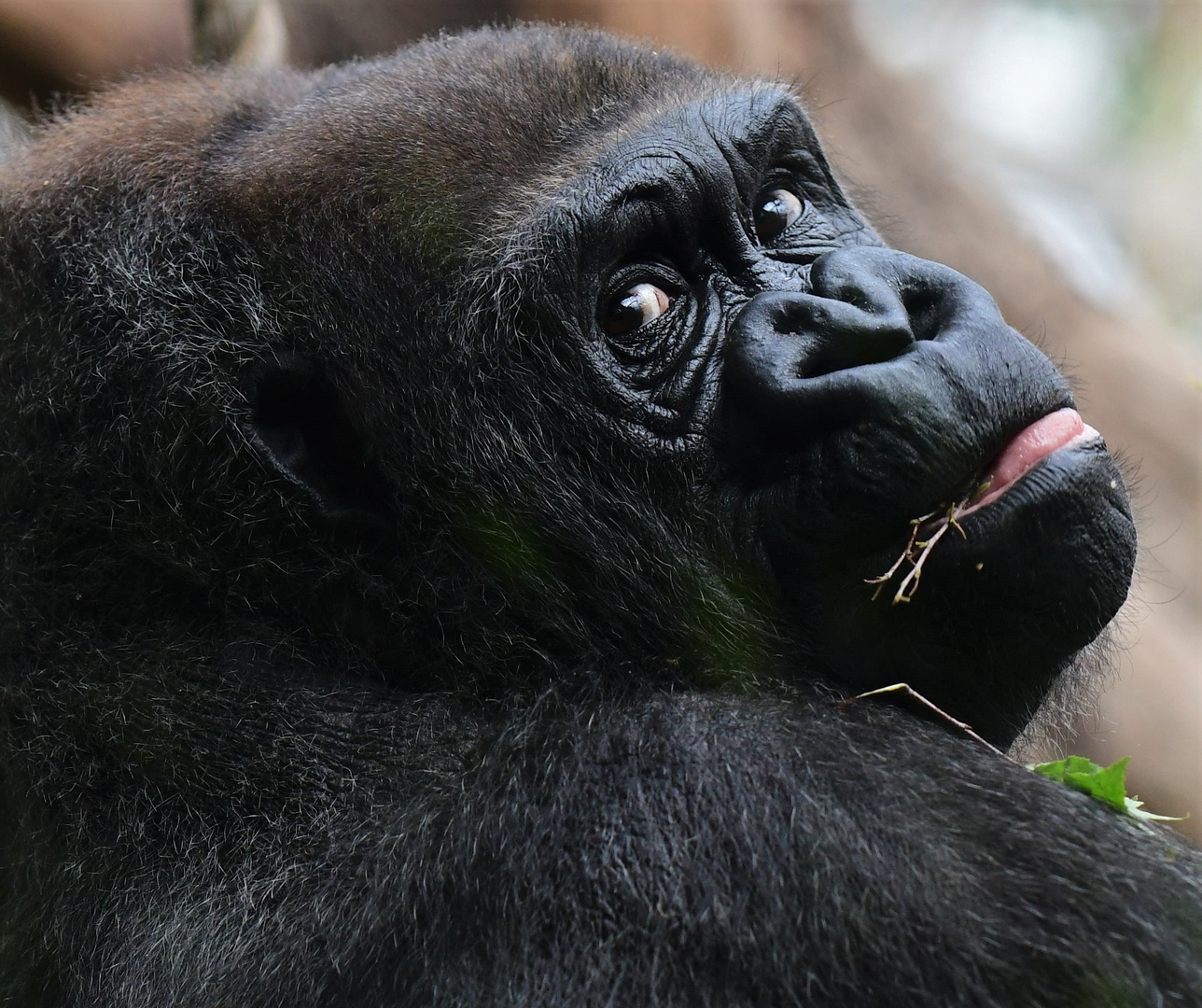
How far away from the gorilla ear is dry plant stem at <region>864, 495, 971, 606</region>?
109cm

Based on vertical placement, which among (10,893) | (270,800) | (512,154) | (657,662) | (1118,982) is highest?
(512,154)

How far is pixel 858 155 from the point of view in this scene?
7230 millimetres

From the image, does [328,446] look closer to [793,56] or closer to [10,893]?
[10,893]

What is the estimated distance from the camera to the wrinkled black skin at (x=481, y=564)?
2160 mm

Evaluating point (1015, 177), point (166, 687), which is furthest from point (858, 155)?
point (166, 687)

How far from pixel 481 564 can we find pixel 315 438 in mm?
489

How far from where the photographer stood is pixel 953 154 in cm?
754

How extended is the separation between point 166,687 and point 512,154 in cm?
142

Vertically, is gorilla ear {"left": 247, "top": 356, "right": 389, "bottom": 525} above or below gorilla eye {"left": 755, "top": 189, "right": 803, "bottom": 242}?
below

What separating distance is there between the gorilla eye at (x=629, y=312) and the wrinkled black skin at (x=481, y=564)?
0.03 meters

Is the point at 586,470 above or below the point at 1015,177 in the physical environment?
above

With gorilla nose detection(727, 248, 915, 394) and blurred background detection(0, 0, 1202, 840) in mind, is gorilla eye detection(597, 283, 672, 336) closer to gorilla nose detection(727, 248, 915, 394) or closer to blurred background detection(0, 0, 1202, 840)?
gorilla nose detection(727, 248, 915, 394)

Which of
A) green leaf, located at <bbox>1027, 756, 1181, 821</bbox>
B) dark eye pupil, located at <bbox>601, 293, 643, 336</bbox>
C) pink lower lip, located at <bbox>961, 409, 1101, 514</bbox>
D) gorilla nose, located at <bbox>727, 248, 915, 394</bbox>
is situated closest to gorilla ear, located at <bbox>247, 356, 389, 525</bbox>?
dark eye pupil, located at <bbox>601, 293, 643, 336</bbox>

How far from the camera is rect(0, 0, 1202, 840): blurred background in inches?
214
